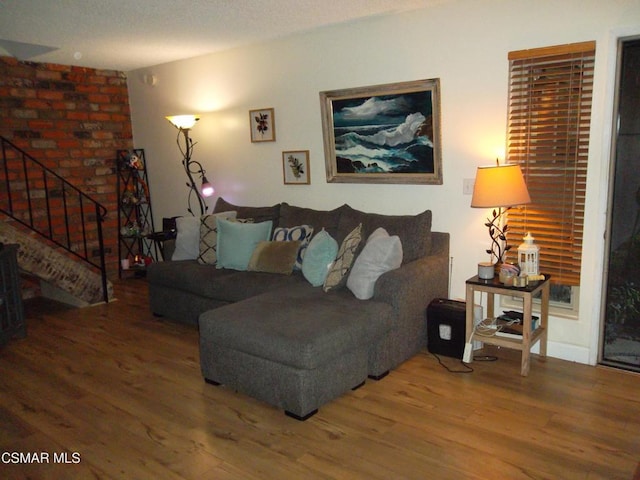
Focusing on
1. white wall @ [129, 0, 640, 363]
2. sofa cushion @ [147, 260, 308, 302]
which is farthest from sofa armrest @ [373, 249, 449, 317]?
sofa cushion @ [147, 260, 308, 302]

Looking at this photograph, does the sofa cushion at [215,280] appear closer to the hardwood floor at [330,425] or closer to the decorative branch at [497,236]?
the hardwood floor at [330,425]

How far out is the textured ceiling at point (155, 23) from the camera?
3.46 m

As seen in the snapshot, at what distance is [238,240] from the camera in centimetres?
427

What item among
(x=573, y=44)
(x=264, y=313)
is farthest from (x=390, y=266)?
(x=573, y=44)

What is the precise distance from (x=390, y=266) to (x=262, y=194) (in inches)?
82.1

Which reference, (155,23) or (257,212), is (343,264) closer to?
(257,212)

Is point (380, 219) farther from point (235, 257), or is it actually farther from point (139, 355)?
point (139, 355)

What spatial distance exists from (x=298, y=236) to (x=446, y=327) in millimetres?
1349

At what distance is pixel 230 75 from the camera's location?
5.02m

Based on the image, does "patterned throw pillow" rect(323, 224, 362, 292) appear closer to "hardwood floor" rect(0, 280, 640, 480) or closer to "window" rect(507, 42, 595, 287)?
"hardwood floor" rect(0, 280, 640, 480)

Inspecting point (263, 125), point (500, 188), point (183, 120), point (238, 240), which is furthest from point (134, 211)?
point (500, 188)

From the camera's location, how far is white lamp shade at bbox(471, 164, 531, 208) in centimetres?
311

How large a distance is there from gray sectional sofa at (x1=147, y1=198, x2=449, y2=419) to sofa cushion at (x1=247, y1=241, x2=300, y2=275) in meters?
0.05

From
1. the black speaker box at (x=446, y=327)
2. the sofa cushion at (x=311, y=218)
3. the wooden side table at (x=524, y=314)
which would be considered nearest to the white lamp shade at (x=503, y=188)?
the wooden side table at (x=524, y=314)
